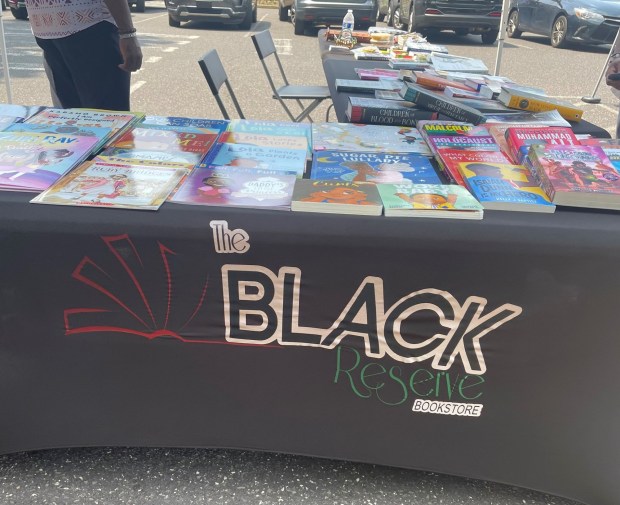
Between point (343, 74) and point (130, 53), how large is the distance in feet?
3.63

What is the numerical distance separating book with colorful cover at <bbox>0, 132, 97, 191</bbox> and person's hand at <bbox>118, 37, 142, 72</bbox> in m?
0.69

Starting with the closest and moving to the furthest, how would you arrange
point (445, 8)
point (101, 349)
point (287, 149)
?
point (101, 349), point (287, 149), point (445, 8)

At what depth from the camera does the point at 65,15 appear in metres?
2.04

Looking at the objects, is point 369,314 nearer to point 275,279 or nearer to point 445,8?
point 275,279

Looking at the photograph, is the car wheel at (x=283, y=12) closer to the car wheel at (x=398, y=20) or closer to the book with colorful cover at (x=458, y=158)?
the car wheel at (x=398, y=20)

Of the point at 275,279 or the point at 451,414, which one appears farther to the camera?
the point at 451,414

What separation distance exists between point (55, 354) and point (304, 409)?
23.9 inches

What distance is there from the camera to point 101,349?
134cm

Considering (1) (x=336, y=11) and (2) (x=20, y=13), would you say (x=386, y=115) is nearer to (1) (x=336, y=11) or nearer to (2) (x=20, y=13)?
(1) (x=336, y=11)

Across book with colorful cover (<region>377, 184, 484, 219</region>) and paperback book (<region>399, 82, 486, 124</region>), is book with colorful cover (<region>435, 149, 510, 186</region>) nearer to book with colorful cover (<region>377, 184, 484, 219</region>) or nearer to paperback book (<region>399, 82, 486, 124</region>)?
book with colorful cover (<region>377, 184, 484, 219</region>)

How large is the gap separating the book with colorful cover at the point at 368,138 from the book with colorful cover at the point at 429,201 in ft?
1.01

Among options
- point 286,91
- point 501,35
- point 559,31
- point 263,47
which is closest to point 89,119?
point 286,91

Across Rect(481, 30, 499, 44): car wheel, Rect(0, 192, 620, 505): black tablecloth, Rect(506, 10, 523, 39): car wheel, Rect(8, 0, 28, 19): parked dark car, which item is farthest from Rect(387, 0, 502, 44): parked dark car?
Rect(0, 192, 620, 505): black tablecloth

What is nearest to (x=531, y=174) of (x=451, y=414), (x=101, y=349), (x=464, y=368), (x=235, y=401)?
(x=464, y=368)
